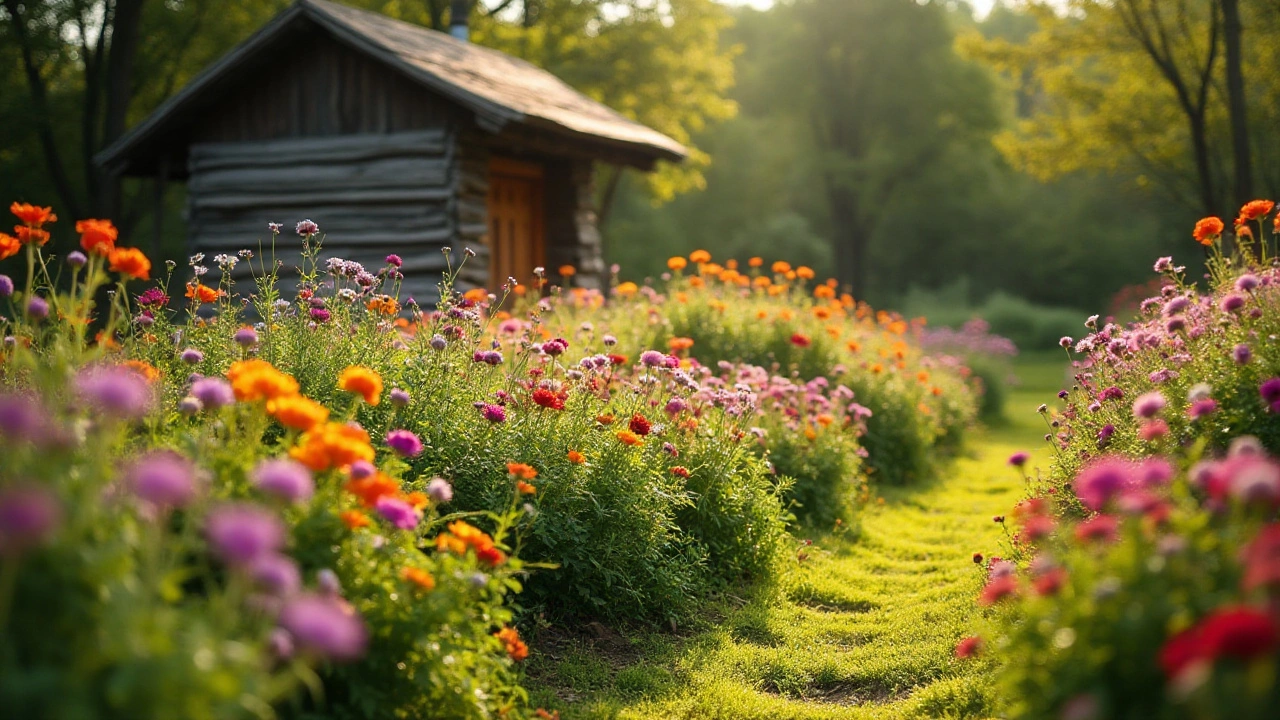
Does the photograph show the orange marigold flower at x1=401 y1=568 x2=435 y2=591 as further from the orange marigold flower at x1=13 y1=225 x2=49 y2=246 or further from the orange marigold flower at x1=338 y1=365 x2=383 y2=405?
the orange marigold flower at x1=13 y1=225 x2=49 y2=246

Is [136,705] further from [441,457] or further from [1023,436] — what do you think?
[1023,436]

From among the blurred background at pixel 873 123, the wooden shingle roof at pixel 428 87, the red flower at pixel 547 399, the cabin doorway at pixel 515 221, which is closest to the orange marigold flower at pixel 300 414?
the red flower at pixel 547 399

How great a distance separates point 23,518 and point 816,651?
147 inches

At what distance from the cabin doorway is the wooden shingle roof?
902 millimetres

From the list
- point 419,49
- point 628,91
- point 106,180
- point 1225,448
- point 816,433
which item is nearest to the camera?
point 1225,448

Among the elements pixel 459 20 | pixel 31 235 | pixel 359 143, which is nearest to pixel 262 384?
pixel 31 235

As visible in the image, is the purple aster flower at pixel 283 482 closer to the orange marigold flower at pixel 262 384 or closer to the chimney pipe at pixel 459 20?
the orange marigold flower at pixel 262 384

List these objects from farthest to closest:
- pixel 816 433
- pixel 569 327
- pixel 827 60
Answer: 1. pixel 827 60
2. pixel 569 327
3. pixel 816 433

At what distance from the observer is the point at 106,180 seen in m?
15.1

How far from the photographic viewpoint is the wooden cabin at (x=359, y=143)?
10.0 metres

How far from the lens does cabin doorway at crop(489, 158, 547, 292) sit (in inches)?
447

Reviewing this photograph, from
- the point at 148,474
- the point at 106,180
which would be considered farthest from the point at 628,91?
the point at 148,474

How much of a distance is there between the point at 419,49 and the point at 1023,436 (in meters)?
8.36

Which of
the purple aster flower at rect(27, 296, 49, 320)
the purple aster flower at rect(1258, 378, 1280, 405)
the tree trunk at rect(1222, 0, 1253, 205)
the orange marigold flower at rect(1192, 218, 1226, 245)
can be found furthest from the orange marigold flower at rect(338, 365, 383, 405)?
the tree trunk at rect(1222, 0, 1253, 205)
